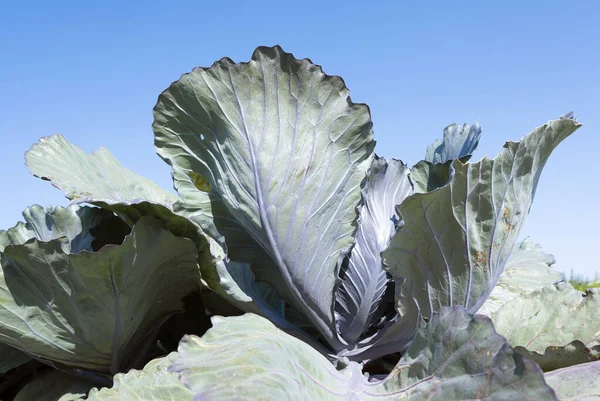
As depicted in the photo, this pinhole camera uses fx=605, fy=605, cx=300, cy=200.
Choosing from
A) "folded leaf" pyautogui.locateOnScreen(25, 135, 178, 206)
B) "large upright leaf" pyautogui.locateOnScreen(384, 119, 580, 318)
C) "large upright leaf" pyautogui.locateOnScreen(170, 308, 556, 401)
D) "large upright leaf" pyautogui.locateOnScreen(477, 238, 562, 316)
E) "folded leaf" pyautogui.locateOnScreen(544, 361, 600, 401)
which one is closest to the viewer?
"large upright leaf" pyautogui.locateOnScreen(170, 308, 556, 401)

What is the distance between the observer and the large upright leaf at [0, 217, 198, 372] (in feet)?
5.59

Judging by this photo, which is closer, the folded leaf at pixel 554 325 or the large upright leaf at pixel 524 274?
the folded leaf at pixel 554 325

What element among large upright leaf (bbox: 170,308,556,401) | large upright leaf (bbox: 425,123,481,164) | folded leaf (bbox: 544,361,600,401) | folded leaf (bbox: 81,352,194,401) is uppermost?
large upright leaf (bbox: 425,123,481,164)

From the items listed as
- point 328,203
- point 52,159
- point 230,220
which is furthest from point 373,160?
point 52,159

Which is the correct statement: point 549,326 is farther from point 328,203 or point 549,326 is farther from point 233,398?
point 233,398

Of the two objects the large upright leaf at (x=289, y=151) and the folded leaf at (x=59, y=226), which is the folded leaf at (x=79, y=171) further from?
the large upright leaf at (x=289, y=151)

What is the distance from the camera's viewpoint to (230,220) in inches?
77.2

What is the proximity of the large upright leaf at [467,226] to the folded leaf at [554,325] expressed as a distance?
0.50 feet

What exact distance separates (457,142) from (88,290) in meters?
1.38

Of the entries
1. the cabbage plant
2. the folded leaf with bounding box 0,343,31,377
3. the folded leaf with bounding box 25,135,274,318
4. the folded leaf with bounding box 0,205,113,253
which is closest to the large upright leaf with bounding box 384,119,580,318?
the cabbage plant

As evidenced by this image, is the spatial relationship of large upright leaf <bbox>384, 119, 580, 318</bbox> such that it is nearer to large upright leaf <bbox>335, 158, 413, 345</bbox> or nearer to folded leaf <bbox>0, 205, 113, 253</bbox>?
large upright leaf <bbox>335, 158, 413, 345</bbox>

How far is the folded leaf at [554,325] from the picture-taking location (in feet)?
5.83

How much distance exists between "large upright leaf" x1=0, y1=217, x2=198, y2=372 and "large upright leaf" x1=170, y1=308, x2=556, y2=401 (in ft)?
1.22

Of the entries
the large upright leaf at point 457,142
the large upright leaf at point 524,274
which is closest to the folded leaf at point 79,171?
the large upright leaf at point 457,142
